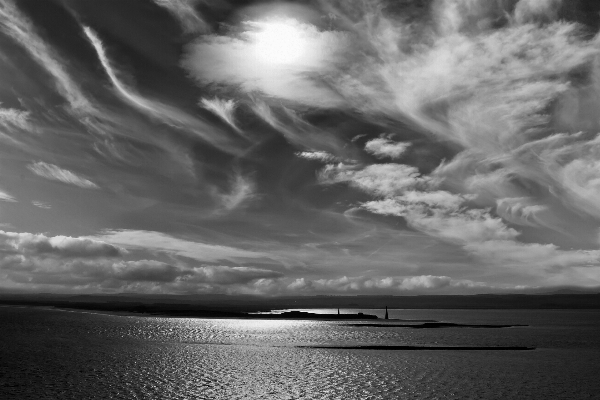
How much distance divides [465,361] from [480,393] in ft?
61.8

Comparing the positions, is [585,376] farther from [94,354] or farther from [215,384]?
[94,354]

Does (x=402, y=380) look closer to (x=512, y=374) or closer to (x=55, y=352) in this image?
(x=512, y=374)

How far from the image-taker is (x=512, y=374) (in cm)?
4400

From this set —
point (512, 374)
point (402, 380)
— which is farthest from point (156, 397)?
point (512, 374)

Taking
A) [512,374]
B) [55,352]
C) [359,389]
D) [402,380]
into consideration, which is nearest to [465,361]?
[512,374]

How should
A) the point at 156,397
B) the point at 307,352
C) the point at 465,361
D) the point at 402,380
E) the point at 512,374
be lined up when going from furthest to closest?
1. the point at 307,352
2. the point at 465,361
3. the point at 512,374
4. the point at 402,380
5. the point at 156,397

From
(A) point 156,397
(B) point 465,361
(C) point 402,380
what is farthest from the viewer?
(B) point 465,361

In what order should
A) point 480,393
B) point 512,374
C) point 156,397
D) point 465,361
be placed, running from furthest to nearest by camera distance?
point 465,361 → point 512,374 → point 480,393 → point 156,397

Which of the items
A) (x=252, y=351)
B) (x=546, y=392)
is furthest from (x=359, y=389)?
(x=252, y=351)

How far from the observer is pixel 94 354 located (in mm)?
53781

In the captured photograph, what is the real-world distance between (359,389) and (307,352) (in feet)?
84.5

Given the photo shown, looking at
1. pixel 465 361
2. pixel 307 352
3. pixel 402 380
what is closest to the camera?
pixel 402 380

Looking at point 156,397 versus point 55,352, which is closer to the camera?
point 156,397

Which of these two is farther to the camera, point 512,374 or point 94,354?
point 94,354
